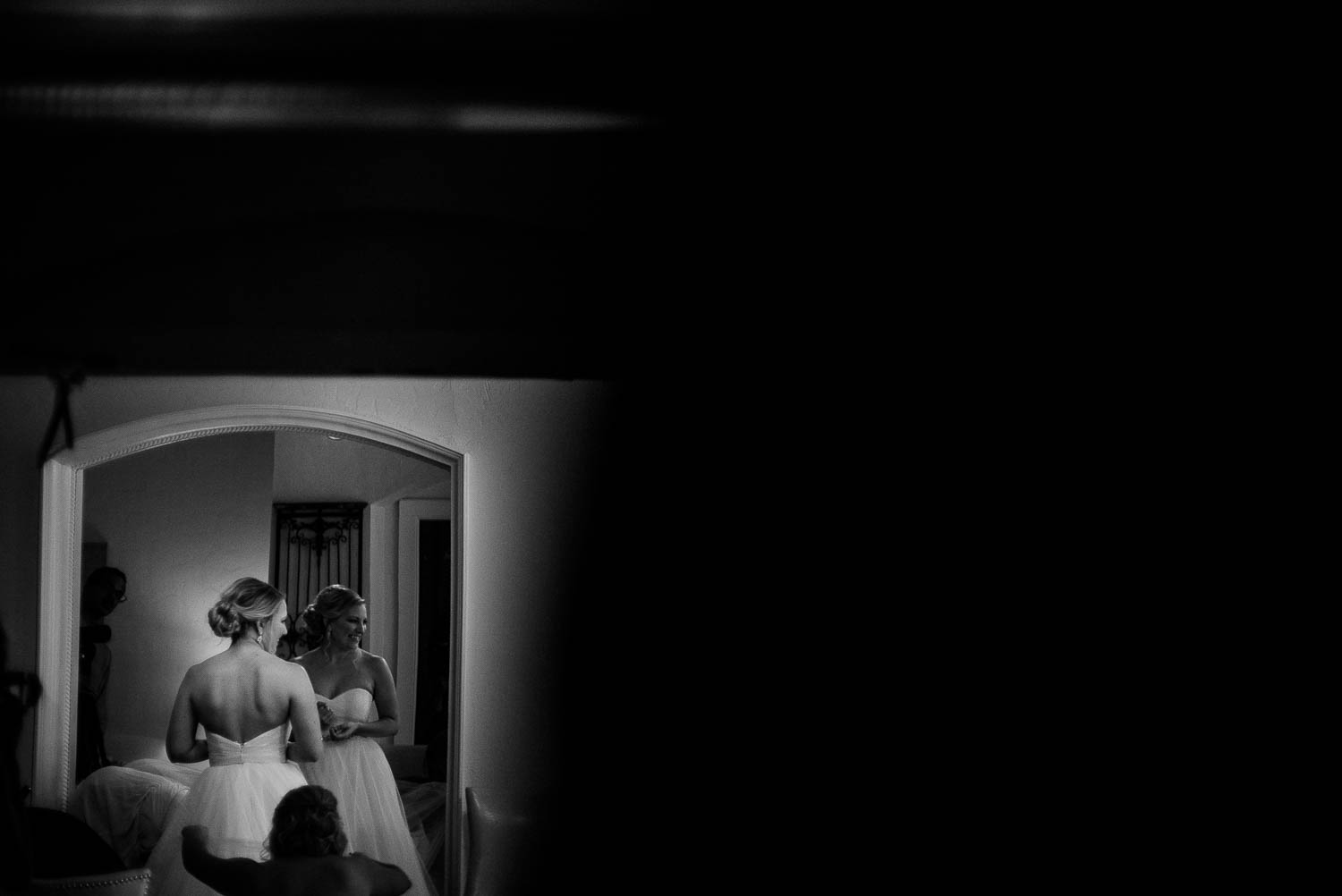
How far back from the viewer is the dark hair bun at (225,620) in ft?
9.34

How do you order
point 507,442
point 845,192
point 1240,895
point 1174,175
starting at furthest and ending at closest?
point 507,442 → point 845,192 → point 1174,175 → point 1240,895

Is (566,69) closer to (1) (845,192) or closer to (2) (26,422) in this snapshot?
(1) (845,192)

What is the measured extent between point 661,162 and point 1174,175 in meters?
0.61

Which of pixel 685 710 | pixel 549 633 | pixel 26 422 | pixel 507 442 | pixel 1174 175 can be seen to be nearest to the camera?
pixel 1174 175

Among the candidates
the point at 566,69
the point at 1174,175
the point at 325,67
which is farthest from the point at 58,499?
the point at 1174,175

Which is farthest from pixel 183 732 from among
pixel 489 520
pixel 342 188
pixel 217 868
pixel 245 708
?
pixel 342 188

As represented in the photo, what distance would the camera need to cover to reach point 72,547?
2.48 metres

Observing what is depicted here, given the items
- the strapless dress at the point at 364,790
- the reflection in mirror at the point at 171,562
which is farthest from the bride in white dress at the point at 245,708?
the reflection in mirror at the point at 171,562

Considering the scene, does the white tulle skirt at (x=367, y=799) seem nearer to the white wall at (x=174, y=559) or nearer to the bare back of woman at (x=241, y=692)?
the bare back of woman at (x=241, y=692)

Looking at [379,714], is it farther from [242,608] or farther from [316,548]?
[316,548]

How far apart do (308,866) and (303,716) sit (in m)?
0.80

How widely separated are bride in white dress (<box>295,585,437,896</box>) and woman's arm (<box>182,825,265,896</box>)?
527mm

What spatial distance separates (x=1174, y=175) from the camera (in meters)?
1.19

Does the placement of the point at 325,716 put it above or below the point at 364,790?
above
